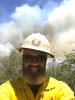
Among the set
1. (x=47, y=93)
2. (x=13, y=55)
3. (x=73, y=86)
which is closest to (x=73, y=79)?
(x=73, y=86)

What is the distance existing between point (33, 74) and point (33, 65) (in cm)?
11

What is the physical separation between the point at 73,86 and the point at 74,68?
3995 mm

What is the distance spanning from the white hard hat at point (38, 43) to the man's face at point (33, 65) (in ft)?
0.19

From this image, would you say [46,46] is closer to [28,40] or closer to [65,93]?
[28,40]

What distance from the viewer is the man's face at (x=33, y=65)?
530cm

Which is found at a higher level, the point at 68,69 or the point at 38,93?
the point at 68,69

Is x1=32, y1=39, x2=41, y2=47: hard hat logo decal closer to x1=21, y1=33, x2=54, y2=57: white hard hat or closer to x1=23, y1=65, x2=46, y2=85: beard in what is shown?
x1=21, y1=33, x2=54, y2=57: white hard hat

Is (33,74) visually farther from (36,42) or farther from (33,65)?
(36,42)

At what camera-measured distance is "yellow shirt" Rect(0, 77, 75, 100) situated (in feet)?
18.0

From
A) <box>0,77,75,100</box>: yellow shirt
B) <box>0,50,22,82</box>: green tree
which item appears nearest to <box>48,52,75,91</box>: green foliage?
<box>0,50,22,82</box>: green tree

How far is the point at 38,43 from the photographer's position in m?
5.31

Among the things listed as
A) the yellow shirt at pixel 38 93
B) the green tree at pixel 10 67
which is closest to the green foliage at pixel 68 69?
the green tree at pixel 10 67

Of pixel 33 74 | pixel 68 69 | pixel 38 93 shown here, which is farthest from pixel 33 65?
pixel 68 69

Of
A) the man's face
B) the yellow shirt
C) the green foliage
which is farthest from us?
the green foliage
